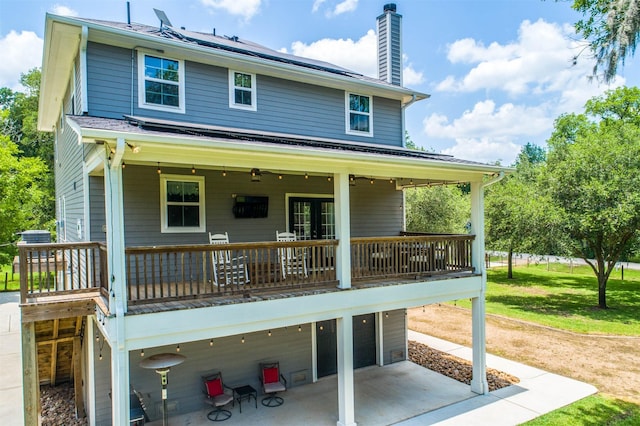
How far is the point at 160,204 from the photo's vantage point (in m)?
8.52

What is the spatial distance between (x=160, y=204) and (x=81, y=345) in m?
4.89

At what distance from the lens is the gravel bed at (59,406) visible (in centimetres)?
977

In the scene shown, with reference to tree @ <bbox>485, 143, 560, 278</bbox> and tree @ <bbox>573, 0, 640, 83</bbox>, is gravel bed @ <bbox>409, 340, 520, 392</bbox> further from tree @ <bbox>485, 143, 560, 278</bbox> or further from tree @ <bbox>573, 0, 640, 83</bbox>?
tree @ <bbox>485, 143, 560, 278</bbox>

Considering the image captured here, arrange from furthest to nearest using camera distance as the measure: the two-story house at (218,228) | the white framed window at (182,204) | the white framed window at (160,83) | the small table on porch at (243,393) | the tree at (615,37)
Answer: the small table on porch at (243,393) → the white framed window at (160,83) → the white framed window at (182,204) → the tree at (615,37) → the two-story house at (218,228)

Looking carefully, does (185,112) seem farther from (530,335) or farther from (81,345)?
(530,335)

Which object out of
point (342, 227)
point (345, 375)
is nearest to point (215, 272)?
point (342, 227)

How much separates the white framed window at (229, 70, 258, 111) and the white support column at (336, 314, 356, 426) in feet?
18.8

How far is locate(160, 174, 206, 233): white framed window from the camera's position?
855cm

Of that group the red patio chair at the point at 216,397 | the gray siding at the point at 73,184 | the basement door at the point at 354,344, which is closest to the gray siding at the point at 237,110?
the gray siding at the point at 73,184

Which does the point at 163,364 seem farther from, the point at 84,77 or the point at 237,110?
the point at 237,110

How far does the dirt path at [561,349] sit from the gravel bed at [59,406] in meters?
11.5

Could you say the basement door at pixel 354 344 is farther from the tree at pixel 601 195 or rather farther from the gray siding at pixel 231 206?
the tree at pixel 601 195

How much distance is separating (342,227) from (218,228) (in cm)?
322

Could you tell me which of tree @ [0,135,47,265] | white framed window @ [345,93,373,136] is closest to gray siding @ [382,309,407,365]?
white framed window @ [345,93,373,136]
